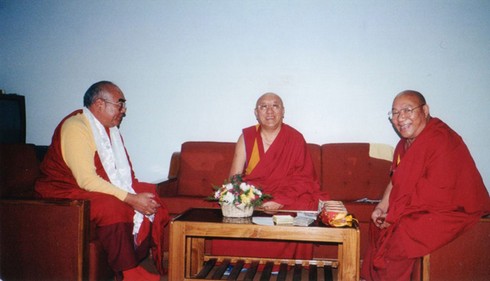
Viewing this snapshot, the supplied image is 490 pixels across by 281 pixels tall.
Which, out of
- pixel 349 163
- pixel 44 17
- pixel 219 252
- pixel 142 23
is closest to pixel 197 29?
pixel 142 23

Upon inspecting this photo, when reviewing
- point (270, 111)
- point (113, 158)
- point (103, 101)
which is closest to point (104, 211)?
point (113, 158)

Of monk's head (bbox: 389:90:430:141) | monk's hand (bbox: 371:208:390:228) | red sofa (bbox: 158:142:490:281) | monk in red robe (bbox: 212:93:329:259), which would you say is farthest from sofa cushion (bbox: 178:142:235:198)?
Answer: monk's head (bbox: 389:90:430:141)

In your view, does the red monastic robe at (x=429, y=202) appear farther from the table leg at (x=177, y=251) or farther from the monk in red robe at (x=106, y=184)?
the monk in red robe at (x=106, y=184)

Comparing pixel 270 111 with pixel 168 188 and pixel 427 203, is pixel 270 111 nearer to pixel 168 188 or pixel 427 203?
pixel 168 188

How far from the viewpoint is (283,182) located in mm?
2893

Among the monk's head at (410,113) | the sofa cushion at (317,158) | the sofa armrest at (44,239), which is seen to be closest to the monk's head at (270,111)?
the sofa cushion at (317,158)

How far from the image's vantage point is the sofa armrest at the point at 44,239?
205 centimetres

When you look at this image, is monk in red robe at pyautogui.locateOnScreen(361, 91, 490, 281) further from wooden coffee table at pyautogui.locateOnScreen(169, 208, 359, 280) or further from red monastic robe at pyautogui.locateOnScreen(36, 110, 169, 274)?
red monastic robe at pyautogui.locateOnScreen(36, 110, 169, 274)

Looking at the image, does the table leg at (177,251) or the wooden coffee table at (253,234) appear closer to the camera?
the wooden coffee table at (253,234)

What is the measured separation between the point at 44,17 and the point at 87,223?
3102 millimetres

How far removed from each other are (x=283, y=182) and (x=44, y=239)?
5.58 ft

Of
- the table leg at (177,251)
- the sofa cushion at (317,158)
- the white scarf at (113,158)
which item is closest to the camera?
the table leg at (177,251)

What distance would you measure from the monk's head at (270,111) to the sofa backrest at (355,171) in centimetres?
68

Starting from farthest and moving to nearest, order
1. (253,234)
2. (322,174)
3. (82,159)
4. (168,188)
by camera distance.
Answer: (322,174)
(168,188)
(82,159)
(253,234)
